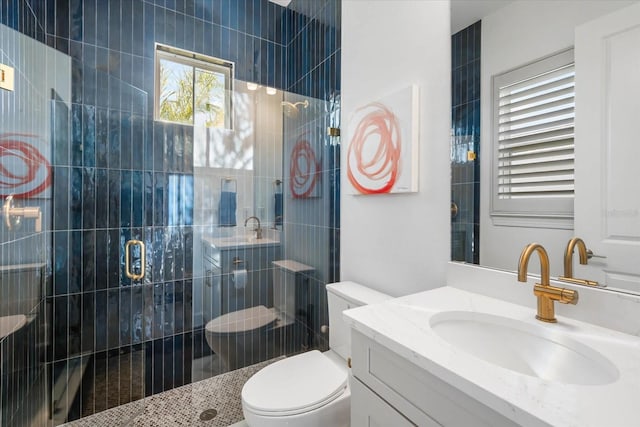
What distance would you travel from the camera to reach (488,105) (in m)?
1.06

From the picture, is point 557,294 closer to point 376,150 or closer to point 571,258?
point 571,258

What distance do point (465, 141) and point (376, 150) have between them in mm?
432

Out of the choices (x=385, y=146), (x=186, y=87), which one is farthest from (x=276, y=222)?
(x=186, y=87)

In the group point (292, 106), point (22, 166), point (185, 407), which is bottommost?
point (185, 407)

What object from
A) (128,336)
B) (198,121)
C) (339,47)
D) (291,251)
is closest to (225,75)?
(198,121)

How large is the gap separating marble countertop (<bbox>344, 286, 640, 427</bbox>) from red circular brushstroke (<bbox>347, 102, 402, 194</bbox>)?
633 millimetres

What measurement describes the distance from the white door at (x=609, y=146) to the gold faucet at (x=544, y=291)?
0.10 meters

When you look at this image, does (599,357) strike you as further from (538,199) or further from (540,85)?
(540,85)

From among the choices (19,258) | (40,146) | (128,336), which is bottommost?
(128,336)

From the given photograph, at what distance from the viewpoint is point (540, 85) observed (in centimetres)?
91

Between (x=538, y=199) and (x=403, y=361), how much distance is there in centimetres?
66

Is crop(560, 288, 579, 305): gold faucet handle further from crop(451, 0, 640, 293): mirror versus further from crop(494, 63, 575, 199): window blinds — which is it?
crop(494, 63, 575, 199): window blinds

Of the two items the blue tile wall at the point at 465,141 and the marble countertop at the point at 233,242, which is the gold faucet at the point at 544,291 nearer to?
the blue tile wall at the point at 465,141

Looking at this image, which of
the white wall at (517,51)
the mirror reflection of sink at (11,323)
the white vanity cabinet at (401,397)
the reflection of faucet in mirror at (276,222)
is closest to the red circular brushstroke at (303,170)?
the reflection of faucet in mirror at (276,222)
